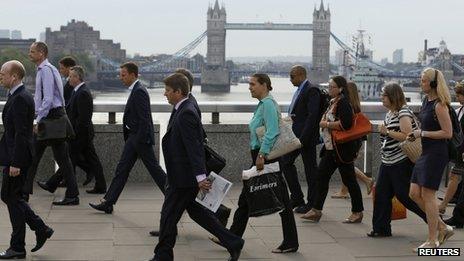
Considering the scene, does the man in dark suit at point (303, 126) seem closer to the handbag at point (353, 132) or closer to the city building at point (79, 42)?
the handbag at point (353, 132)

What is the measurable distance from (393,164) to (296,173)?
1.32 meters

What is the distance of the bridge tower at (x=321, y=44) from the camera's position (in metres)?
131

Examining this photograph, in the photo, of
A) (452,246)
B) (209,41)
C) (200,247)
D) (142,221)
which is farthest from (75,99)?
(209,41)

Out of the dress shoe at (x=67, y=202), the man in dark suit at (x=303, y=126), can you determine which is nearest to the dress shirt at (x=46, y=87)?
the dress shoe at (x=67, y=202)

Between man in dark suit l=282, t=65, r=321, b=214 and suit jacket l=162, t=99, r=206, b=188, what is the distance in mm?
2319

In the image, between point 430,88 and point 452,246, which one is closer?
point 430,88

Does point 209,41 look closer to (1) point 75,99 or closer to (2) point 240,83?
(2) point 240,83

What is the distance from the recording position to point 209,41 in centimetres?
14325

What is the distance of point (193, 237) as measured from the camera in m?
7.13

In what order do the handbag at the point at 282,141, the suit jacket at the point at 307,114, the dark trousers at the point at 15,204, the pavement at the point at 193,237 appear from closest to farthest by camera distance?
the dark trousers at the point at 15,204 < the handbag at the point at 282,141 < the pavement at the point at 193,237 < the suit jacket at the point at 307,114

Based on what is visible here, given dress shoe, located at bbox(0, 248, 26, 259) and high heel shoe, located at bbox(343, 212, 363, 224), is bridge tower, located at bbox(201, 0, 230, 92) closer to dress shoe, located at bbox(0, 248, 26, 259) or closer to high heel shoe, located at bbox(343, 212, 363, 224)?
high heel shoe, located at bbox(343, 212, 363, 224)

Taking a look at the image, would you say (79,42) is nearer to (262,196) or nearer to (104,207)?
(104,207)

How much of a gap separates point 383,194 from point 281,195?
122 centimetres

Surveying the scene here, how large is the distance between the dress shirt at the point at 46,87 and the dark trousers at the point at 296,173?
229cm
